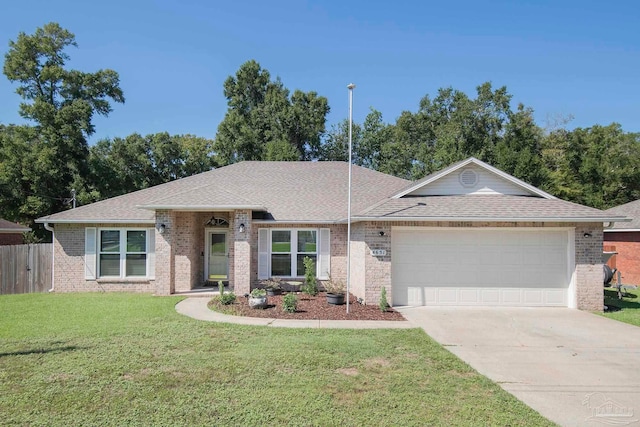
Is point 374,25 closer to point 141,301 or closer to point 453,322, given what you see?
point 453,322

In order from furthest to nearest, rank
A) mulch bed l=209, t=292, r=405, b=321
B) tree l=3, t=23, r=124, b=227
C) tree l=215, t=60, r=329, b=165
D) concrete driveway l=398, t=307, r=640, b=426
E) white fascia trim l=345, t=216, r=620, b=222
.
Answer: tree l=215, t=60, r=329, b=165 → tree l=3, t=23, r=124, b=227 → white fascia trim l=345, t=216, r=620, b=222 → mulch bed l=209, t=292, r=405, b=321 → concrete driveway l=398, t=307, r=640, b=426

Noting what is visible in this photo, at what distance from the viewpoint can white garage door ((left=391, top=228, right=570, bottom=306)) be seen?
11781 mm

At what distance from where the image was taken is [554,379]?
6.00m

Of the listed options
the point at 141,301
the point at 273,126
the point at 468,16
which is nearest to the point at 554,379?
the point at 141,301

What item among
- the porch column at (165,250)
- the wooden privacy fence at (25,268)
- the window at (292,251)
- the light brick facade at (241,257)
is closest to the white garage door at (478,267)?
the light brick facade at (241,257)

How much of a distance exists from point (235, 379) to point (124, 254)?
11.0 m

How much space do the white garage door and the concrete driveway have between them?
0.43 m

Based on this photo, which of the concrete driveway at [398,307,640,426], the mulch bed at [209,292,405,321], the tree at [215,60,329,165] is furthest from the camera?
the tree at [215,60,329,165]

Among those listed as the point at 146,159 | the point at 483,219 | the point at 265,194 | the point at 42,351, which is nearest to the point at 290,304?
the point at 42,351

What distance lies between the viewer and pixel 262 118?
116 ft

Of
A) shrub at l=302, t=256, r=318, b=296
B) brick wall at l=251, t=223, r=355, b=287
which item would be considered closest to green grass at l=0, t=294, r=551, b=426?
shrub at l=302, t=256, r=318, b=296

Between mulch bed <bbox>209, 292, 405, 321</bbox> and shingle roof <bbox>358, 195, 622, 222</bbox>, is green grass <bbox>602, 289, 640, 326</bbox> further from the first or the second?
mulch bed <bbox>209, 292, 405, 321</bbox>

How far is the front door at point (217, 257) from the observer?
16203mm

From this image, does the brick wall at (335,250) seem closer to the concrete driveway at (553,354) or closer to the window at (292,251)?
the window at (292,251)
